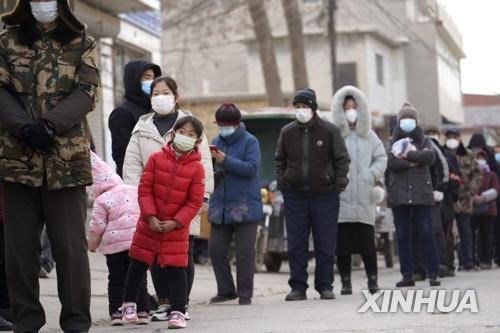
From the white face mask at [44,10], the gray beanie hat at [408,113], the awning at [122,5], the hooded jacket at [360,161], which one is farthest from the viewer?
the awning at [122,5]

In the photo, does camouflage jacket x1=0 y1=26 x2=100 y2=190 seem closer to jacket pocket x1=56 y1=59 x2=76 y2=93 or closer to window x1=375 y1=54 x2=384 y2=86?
jacket pocket x1=56 y1=59 x2=76 y2=93

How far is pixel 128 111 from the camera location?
33.0 ft

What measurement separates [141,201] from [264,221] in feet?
30.3

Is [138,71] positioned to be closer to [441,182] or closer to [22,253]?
[22,253]

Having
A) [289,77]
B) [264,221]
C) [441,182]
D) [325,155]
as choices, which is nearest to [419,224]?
[441,182]

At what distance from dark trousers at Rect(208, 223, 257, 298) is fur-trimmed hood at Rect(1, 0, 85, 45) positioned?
14.4 feet

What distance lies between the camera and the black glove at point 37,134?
722 cm

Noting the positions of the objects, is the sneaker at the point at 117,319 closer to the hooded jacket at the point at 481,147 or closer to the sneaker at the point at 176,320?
the sneaker at the point at 176,320

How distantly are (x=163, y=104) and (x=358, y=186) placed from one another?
362 cm

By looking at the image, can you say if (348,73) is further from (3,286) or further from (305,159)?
(3,286)

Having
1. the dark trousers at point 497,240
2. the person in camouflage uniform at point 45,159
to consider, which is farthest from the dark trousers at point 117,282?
the dark trousers at point 497,240

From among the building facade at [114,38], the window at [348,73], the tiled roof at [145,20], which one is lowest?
the building facade at [114,38]

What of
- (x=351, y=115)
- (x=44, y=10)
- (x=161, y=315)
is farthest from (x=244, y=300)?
(x=44, y=10)

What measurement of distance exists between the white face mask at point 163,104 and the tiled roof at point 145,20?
1534 centimetres
